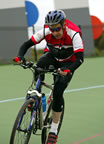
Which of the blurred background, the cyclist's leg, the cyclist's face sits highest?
the cyclist's face

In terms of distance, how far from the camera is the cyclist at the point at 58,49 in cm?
496

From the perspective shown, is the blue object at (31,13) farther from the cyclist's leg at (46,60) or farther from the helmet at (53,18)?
the helmet at (53,18)

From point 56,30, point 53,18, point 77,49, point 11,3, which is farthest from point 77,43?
point 11,3

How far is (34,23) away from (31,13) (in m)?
0.60

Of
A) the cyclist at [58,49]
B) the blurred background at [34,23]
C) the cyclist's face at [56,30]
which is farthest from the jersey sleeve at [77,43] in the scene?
the blurred background at [34,23]

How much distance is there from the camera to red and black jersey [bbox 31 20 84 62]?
16.8 ft

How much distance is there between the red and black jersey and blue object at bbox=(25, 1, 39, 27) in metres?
16.3

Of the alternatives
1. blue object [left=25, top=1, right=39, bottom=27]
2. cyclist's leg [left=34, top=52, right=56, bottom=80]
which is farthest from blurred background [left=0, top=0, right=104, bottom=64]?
cyclist's leg [left=34, top=52, right=56, bottom=80]

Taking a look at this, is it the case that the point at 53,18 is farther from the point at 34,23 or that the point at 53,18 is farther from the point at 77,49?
the point at 34,23

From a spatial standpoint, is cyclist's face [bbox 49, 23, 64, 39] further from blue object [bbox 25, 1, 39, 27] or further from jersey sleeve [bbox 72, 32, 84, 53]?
blue object [bbox 25, 1, 39, 27]

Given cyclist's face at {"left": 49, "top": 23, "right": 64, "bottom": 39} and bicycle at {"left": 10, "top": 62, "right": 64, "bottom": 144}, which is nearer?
bicycle at {"left": 10, "top": 62, "right": 64, "bottom": 144}

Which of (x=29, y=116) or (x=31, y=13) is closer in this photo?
(x=29, y=116)

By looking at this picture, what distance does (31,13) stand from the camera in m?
21.6

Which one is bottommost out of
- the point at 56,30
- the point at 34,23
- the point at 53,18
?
the point at 34,23
